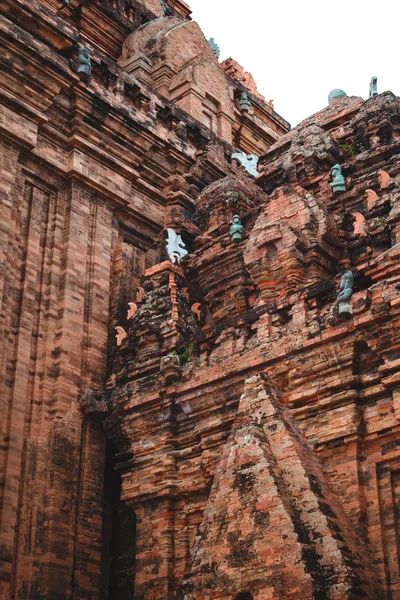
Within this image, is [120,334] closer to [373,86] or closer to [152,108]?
[152,108]

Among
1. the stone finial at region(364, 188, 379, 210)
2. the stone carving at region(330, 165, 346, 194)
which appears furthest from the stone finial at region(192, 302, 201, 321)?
the stone finial at region(364, 188, 379, 210)

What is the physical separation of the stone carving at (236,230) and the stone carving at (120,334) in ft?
10.4

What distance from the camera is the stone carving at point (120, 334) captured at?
2048 cm

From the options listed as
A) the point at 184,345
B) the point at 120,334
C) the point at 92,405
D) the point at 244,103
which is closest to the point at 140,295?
the point at 120,334

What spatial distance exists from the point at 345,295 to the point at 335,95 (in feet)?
29.4

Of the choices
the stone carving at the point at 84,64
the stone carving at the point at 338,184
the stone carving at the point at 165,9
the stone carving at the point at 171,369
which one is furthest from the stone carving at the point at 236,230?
the stone carving at the point at 165,9

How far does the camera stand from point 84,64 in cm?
2228

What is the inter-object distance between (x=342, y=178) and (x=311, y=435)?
650 cm

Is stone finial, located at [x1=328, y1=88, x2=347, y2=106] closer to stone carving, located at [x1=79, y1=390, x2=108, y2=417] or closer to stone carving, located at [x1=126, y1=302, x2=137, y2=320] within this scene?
stone carving, located at [x1=126, y1=302, x2=137, y2=320]

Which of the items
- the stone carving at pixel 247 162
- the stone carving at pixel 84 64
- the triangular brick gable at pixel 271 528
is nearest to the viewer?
the triangular brick gable at pixel 271 528

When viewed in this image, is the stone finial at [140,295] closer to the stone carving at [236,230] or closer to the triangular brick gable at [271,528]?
the stone carving at [236,230]

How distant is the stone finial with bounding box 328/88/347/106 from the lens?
930 inches

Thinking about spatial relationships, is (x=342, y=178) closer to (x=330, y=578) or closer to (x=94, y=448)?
(x=94, y=448)

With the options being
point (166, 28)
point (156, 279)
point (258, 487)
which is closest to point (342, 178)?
point (156, 279)
